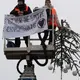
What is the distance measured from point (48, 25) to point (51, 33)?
0.26 metres

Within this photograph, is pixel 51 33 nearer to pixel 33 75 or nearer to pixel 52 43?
pixel 52 43

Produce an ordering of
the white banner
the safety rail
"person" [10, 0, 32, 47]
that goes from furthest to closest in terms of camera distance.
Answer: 1. the white banner
2. the safety rail
3. "person" [10, 0, 32, 47]

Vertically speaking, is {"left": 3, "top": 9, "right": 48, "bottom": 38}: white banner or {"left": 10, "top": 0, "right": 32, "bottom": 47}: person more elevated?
{"left": 10, "top": 0, "right": 32, "bottom": 47}: person

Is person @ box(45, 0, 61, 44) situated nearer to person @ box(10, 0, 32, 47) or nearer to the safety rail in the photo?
the safety rail

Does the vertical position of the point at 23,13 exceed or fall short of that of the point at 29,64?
it exceeds it

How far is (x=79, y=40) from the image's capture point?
1941 cm

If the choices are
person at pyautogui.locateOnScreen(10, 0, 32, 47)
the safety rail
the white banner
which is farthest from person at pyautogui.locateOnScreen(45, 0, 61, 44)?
person at pyautogui.locateOnScreen(10, 0, 32, 47)

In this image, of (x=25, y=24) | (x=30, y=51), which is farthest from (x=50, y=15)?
(x=30, y=51)

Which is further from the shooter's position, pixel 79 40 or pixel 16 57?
pixel 79 40

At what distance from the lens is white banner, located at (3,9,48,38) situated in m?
13.5

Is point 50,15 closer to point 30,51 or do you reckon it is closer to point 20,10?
point 20,10

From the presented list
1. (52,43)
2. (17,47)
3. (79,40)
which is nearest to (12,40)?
(17,47)

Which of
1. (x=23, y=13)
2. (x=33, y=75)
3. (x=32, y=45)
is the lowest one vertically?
(x=33, y=75)

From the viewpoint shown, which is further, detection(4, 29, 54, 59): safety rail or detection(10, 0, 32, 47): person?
detection(4, 29, 54, 59): safety rail
